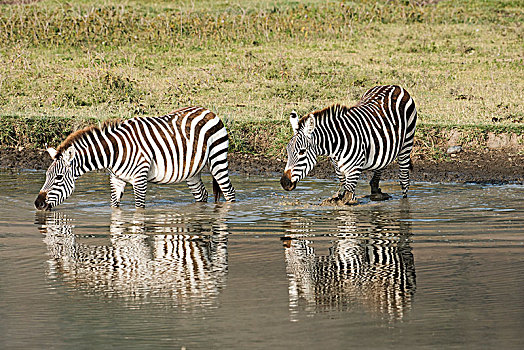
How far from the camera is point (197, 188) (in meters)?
11.3

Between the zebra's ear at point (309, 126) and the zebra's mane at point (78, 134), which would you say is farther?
the zebra's ear at point (309, 126)

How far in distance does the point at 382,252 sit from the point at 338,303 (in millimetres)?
1788

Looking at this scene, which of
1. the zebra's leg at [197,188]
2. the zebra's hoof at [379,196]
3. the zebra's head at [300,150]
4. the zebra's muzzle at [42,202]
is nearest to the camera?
the zebra's muzzle at [42,202]

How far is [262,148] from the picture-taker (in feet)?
48.7

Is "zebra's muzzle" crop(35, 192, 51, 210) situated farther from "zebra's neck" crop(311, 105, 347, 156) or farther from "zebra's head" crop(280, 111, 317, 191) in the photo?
"zebra's neck" crop(311, 105, 347, 156)

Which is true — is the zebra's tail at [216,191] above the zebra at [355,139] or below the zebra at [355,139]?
below

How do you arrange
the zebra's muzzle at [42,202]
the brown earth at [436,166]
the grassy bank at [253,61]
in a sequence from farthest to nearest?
the grassy bank at [253,61] → the brown earth at [436,166] → the zebra's muzzle at [42,202]

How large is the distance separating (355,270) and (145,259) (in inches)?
71.7

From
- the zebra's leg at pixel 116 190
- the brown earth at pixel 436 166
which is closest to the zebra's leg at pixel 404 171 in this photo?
the brown earth at pixel 436 166

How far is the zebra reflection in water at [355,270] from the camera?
6.14 meters

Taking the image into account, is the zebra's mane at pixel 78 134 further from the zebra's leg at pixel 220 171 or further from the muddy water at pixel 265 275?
the zebra's leg at pixel 220 171

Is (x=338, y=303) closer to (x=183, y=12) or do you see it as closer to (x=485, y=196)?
(x=485, y=196)

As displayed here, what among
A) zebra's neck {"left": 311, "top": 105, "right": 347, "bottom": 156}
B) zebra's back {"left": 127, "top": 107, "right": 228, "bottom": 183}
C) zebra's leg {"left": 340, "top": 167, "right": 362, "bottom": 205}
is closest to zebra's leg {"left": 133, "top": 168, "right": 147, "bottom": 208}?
zebra's back {"left": 127, "top": 107, "right": 228, "bottom": 183}

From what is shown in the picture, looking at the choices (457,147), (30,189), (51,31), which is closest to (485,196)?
(457,147)
